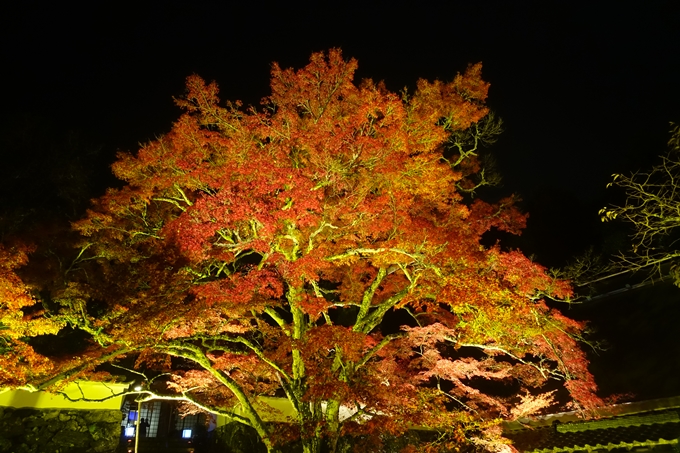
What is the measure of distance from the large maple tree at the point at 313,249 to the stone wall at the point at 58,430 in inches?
103

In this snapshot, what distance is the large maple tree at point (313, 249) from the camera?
947 cm

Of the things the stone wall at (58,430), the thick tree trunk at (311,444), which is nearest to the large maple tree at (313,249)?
the thick tree trunk at (311,444)

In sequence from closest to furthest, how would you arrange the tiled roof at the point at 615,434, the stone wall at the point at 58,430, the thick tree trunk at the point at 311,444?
1. the tiled roof at the point at 615,434
2. the thick tree trunk at the point at 311,444
3. the stone wall at the point at 58,430

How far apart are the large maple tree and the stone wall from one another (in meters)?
2.61

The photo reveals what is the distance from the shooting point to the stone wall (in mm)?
11568

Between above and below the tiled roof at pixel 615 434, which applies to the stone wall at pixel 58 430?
above

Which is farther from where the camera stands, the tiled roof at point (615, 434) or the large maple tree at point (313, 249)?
the large maple tree at point (313, 249)

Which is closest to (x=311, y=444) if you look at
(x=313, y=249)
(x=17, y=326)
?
(x=313, y=249)

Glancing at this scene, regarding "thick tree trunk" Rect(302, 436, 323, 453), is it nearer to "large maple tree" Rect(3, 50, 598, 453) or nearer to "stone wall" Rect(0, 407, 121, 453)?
"large maple tree" Rect(3, 50, 598, 453)

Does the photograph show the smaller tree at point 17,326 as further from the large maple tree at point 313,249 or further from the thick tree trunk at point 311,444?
the thick tree trunk at point 311,444

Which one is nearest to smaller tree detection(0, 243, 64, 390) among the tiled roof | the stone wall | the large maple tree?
the large maple tree

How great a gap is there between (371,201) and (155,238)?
5225 millimetres

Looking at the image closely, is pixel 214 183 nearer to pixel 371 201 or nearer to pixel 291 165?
pixel 291 165

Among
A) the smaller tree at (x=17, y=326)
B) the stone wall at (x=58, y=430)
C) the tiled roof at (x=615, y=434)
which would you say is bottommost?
the tiled roof at (x=615, y=434)
